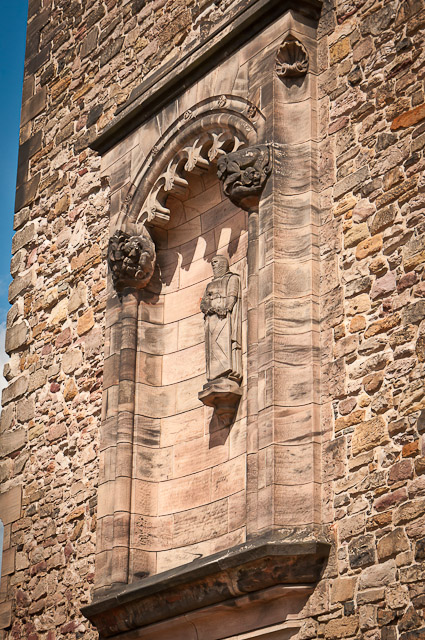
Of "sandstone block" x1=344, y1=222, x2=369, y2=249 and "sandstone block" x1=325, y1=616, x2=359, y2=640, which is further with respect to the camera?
"sandstone block" x1=344, y1=222, x2=369, y2=249

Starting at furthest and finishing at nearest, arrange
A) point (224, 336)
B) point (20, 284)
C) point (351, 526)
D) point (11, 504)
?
point (20, 284), point (11, 504), point (224, 336), point (351, 526)

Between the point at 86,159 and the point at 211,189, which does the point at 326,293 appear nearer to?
the point at 211,189

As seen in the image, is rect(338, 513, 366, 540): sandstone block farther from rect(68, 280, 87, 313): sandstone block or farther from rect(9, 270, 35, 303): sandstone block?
rect(9, 270, 35, 303): sandstone block

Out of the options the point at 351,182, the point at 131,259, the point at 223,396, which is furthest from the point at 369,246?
the point at 131,259

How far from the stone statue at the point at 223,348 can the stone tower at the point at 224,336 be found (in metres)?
0.02

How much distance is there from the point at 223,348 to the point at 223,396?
36 cm

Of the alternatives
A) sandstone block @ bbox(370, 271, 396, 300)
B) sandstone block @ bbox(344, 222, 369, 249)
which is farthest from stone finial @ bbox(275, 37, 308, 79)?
sandstone block @ bbox(370, 271, 396, 300)

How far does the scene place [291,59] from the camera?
31.3 ft

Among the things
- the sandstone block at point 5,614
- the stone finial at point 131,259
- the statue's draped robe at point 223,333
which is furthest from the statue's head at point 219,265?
the sandstone block at point 5,614

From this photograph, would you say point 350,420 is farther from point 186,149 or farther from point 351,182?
point 186,149

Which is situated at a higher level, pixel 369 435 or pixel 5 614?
pixel 369 435

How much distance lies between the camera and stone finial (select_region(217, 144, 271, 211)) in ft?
30.4

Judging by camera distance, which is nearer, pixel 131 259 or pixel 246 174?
pixel 246 174

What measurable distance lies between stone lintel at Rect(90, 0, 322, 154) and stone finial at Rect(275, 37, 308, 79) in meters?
0.30
